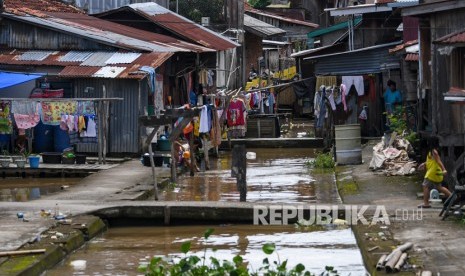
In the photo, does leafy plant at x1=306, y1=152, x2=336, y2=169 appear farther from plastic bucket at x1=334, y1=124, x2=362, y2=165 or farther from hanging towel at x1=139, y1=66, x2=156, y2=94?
hanging towel at x1=139, y1=66, x2=156, y2=94

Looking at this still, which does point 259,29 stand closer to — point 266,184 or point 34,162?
point 34,162

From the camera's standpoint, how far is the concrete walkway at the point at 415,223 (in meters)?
13.7

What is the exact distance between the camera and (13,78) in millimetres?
28094

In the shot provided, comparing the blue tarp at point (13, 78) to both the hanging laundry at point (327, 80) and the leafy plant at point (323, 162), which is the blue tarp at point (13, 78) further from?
the hanging laundry at point (327, 80)

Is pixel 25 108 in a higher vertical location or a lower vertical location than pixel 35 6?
lower

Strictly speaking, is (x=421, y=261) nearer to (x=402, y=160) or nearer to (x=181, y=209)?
(x=181, y=209)

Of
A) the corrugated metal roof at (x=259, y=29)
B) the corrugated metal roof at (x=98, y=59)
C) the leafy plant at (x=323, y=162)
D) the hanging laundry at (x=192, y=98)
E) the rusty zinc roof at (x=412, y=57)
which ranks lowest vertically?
the leafy plant at (x=323, y=162)

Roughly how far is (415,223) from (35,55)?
16478 millimetres

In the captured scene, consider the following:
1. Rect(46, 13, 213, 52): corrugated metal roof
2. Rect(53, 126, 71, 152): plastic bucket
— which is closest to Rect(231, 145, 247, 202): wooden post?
Rect(53, 126, 71, 152): plastic bucket

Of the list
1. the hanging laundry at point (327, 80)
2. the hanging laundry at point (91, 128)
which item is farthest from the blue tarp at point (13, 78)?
the hanging laundry at point (327, 80)

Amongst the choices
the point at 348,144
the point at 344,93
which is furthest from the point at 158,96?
the point at 348,144

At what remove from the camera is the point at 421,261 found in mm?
13648

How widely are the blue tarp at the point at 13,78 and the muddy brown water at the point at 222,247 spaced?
388 inches

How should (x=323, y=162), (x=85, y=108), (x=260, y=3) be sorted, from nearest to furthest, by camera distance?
1. (x=85, y=108)
2. (x=323, y=162)
3. (x=260, y=3)
